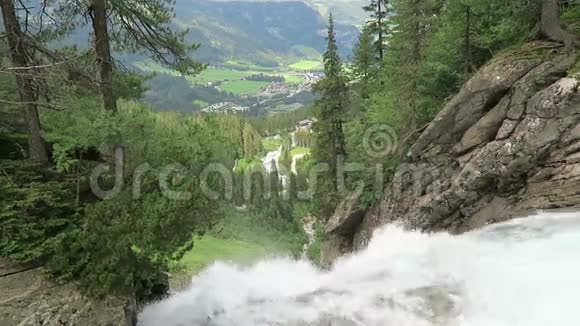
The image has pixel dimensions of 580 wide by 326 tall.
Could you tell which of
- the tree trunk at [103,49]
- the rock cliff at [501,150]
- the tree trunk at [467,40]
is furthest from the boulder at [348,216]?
the tree trunk at [103,49]

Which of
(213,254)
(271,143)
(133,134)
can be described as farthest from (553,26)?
(271,143)

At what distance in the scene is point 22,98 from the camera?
11383 mm

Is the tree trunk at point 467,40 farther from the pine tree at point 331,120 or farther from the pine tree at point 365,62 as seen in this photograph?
the pine tree at point 365,62

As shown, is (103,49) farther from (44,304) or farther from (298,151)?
(298,151)

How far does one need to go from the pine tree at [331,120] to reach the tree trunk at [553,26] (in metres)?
15.9

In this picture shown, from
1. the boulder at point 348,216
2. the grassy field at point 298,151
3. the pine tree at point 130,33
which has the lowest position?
the boulder at point 348,216

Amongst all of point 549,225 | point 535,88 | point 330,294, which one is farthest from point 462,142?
point 330,294

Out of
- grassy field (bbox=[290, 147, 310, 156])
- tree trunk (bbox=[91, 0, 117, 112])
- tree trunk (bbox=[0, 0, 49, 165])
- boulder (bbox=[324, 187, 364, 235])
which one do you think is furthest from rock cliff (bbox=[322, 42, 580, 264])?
grassy field (bbox=[290, 147, 310, 156])

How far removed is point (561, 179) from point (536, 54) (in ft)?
15.5

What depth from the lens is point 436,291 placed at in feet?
34.5

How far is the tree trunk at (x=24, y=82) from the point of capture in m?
10.9

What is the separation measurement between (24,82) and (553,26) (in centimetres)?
1727

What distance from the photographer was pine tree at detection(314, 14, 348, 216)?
3147cm

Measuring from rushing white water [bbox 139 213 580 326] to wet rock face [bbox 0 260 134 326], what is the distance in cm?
209
